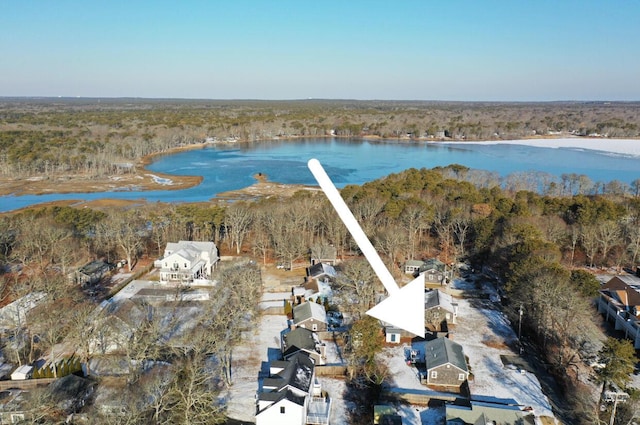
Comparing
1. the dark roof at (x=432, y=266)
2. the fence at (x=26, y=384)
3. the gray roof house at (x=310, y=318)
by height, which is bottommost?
the fence at (x=26, y=384)

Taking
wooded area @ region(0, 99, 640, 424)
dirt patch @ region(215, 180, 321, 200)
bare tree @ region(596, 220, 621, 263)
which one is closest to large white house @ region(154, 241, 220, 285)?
wooded area @ region(0, 99, 640, 424)

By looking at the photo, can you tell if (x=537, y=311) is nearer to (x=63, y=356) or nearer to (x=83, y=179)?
(x=63, y=356)

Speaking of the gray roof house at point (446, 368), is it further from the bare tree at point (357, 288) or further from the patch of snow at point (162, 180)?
the patch of snow at point (162, 180)

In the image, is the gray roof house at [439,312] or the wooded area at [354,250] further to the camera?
the gray roof house at [439,312]

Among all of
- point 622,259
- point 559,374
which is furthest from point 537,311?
point 622,259

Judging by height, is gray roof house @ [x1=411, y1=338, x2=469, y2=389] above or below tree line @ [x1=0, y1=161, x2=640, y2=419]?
below

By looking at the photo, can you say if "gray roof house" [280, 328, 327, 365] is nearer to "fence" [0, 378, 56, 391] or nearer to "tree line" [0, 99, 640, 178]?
"fence" [0, 378, 56, 391]

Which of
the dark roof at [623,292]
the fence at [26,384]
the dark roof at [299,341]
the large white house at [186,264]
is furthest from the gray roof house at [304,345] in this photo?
the dark roof at [623,292]
